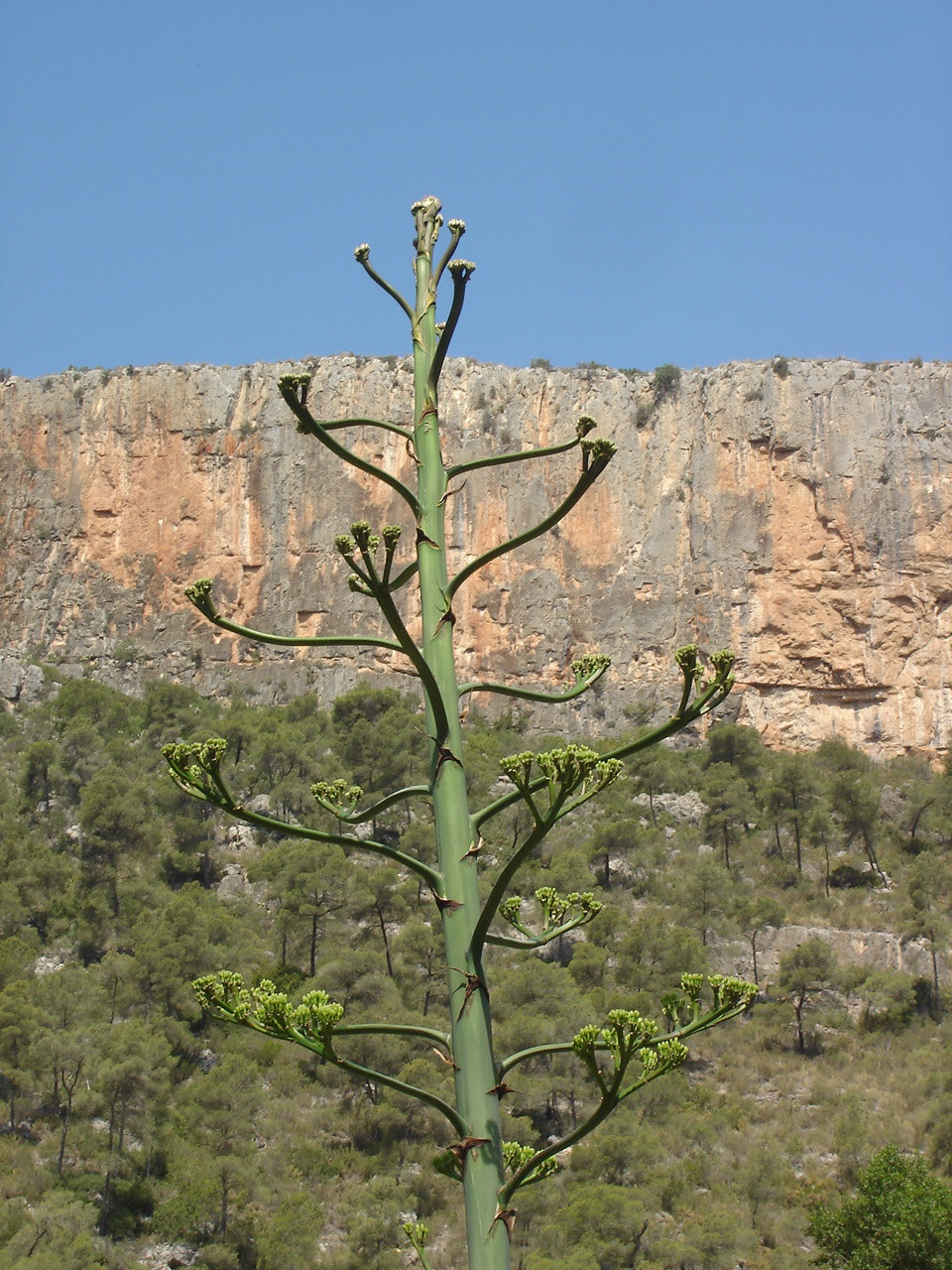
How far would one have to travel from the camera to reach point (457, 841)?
2859 millimetres

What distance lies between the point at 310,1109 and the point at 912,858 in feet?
59.2

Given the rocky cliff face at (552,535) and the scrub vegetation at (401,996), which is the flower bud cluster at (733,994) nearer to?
the scrub vegetation at (401,996)

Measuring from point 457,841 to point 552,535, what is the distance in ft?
135

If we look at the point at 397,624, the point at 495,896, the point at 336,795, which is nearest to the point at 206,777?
the point at 336,795

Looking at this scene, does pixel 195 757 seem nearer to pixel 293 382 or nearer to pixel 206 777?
pixel 206 777

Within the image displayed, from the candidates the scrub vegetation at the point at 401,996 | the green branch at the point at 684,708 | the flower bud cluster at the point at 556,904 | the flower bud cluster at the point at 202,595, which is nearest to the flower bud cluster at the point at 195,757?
the flower bud cluster at the point at 202,595

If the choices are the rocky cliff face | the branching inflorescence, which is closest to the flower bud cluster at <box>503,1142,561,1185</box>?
the branching inflorescence

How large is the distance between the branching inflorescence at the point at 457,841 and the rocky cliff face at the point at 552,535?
3833cm

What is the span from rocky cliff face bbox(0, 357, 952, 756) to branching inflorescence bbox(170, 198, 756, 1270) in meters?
38.3

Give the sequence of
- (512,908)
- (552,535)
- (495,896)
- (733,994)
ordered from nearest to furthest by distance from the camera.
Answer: (495,896) < (733,994) < (512,908) < (552,535)

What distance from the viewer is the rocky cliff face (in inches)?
1657

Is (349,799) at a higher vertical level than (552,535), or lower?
lower

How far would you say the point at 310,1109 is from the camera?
23469 millimetres

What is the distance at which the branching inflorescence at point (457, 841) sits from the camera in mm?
2605
